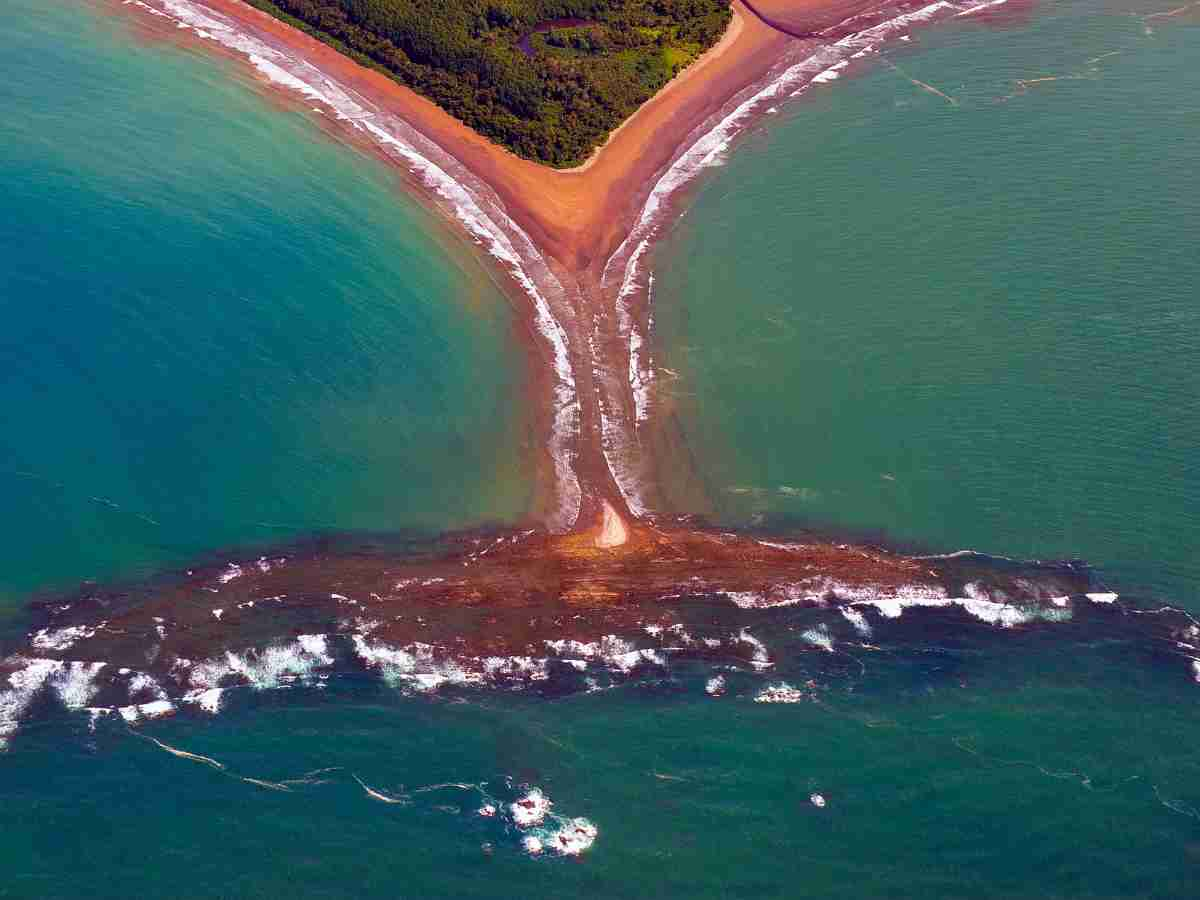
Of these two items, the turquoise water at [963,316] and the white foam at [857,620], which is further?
the turquoise water at [963,316]

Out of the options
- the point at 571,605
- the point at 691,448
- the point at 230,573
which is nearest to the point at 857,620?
the point at 691,448

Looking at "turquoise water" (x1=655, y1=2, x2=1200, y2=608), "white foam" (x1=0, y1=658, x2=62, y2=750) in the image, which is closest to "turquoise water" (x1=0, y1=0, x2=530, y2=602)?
"white foam" (x1=0, y1=658, x2=62, y2=750)

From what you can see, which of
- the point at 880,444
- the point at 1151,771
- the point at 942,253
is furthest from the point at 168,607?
the point at 942,253

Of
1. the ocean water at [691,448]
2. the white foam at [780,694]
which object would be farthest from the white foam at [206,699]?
the white foam at [780,694]

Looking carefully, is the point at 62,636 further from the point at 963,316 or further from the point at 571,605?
the point at 963,316

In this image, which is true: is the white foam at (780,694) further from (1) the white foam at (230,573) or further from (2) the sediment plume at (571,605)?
(1) the white foam at (230,573)

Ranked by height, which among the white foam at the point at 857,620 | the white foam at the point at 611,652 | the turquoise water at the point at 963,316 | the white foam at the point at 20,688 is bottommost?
the white foam at the point at 20,688

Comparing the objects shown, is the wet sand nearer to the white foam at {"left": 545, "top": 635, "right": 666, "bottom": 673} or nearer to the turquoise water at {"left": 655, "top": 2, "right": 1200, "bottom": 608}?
the white foam at {"left": 545, "top": 635, "right": 666, "bottom": 673}

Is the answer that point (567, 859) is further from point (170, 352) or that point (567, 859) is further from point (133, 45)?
point (133, 45)
